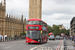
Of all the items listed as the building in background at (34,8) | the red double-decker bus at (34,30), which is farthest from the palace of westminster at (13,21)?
the red double-decker bus at (34,30)

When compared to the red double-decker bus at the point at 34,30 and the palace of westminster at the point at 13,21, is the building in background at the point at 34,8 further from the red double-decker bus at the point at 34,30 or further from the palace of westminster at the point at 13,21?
the red double-decker bus at the point at 34,30

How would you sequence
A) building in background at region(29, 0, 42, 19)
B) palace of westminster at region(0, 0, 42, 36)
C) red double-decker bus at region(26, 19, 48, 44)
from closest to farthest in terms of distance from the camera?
1. red double-decker bus at region(26, 19, 48, 44)
2. palace of westminster at region(0, 0, 42, 36)
3. building in background at region(29, 0, 42, 19)

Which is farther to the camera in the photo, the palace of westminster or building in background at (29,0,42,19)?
building in background at (29,0,42,19)

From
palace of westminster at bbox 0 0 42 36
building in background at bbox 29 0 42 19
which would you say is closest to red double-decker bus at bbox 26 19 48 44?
palace of westminster at bbox 0 0 42 36

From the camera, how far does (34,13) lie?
340ft

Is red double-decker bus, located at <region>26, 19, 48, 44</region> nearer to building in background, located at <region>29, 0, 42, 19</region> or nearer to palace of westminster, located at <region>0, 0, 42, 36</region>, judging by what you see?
palace of westminster, located at <region>0, 0, 42, 36</region>

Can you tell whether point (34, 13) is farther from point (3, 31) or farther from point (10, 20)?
point (3, 31)

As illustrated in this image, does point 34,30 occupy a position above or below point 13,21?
below

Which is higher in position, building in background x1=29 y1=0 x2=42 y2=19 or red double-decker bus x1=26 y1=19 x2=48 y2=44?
building in background x1=29 y1=0 x2=42 y2=19

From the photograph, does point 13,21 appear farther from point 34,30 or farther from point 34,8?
point 34,30

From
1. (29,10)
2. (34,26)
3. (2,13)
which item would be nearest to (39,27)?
(34,26)

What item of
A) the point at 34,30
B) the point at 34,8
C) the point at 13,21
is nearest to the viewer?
the point at 34,30

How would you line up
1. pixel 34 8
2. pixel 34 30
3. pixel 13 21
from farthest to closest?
pixel 34 8, pixel 13 21, pixel 34 30

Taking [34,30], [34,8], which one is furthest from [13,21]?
[34,30]
